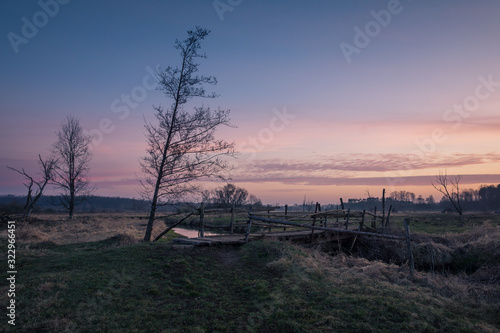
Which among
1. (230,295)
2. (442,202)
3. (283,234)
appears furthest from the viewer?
(442,202)

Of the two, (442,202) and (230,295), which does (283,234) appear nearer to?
(230,295)

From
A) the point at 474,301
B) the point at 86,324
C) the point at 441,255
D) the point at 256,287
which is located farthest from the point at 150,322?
the point at 441,255

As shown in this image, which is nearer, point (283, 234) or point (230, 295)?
point (230, 295)

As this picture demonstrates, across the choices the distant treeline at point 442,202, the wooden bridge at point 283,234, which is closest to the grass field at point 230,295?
the wooden bridge at point 283,234

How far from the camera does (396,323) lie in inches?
223

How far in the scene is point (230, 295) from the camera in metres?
7.48

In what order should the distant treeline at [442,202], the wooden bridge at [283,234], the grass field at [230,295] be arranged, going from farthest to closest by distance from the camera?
the distant treeline at [442,202] → the wooden bridge at [283,234] → the grass field at [230,295]

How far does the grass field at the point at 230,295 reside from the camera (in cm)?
570

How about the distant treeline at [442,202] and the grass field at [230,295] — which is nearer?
the grass field at [230,295]

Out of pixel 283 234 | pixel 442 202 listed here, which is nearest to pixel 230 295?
pixel 283 234

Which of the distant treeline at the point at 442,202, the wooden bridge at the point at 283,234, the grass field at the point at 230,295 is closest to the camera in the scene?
the grass field at the point at 230,295

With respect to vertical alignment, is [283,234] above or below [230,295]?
above

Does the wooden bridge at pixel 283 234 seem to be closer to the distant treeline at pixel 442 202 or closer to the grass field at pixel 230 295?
the grass field at pixel 230 295

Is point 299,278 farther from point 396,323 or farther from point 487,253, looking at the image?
point 487,253
